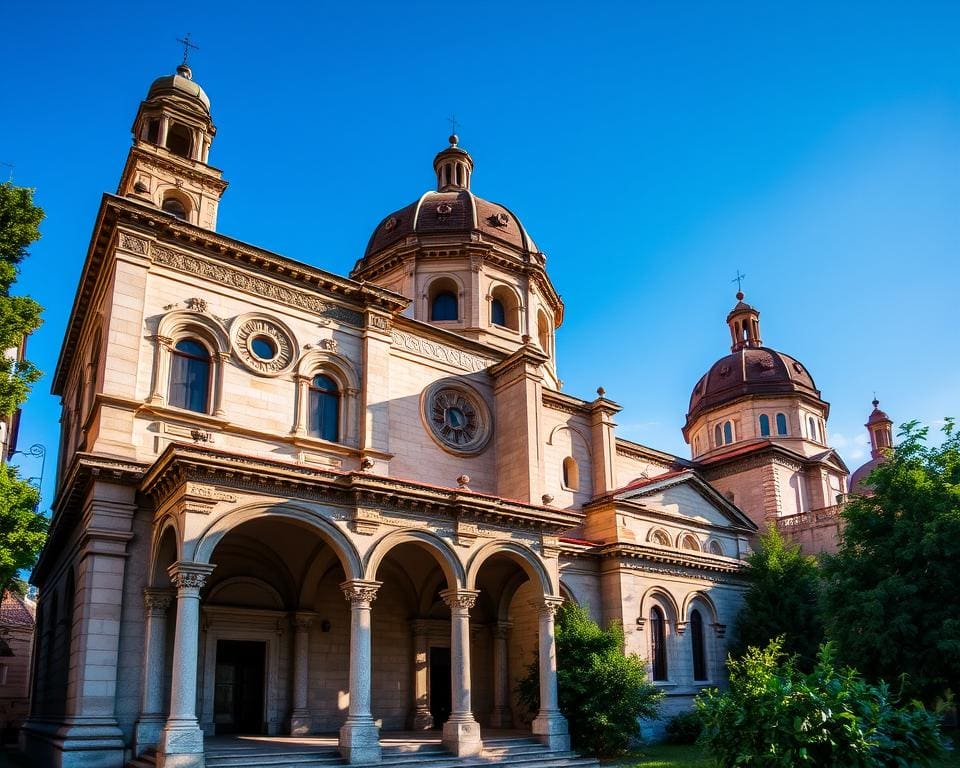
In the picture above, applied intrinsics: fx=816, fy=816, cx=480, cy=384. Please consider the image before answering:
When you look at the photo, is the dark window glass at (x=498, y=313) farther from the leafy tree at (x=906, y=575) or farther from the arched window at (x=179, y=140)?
the leafy tree at (x=906, y=575)

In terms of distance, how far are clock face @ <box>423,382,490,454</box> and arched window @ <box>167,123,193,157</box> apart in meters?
11.5

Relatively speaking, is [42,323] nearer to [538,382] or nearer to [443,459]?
[443,459]

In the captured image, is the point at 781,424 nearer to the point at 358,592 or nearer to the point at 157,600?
the point at 358,592

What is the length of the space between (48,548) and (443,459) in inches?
476

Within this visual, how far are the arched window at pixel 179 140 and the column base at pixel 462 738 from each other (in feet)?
64.7

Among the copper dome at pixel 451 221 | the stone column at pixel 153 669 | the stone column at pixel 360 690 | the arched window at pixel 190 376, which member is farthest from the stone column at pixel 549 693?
the copper dome at pixel 451 221

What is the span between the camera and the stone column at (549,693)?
19.8 metres

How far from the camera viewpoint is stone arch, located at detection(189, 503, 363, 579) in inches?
627

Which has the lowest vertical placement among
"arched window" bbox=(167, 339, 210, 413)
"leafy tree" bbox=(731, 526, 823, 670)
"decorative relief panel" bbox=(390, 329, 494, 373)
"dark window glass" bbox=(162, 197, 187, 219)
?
"leafy tree" bbox=(731, 526, 823, 670)

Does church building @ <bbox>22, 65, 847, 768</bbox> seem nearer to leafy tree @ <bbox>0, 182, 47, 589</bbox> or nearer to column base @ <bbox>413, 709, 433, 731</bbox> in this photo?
column base @ <bbox>413, 709, 433, 731</bbox>

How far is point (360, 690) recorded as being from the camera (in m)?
16.8

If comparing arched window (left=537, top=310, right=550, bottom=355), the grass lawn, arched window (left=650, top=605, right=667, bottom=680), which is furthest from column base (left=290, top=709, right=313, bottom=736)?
arched window (left=537, top=310, right=550, bottom=355)

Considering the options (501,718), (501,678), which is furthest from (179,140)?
(501,718)

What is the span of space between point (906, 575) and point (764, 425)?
24.3 meters
